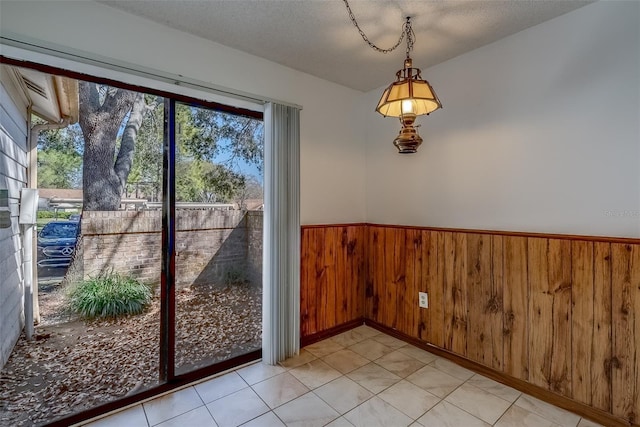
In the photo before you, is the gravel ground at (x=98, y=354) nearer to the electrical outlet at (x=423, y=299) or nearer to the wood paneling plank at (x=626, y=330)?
the electrical outlet at (x=423, y=299)

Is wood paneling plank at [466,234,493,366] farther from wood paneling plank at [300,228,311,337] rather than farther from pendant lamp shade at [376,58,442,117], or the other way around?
wood paneling plank at [300,228,311,337]

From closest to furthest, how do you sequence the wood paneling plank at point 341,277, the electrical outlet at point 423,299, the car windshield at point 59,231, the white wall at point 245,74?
the white wall at point 245,74 < the car windshield at point 59,231 < the electrical outlet at point 423,299 < the wood paneling plank at point 341,277

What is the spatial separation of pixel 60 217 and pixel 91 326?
742 millimetres

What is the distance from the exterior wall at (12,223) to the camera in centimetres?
177

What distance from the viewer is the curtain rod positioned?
63.9 inches

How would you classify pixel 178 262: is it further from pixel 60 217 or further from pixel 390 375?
pixel 390 375

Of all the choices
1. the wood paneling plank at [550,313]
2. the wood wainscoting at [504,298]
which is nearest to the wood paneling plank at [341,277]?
the wood wainscoting at [504,298]

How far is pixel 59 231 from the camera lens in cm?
185

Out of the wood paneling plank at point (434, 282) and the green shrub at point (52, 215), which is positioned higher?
the green shrub at point (52, 215)

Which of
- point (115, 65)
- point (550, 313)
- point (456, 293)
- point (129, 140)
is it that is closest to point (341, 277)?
point (456, 293)

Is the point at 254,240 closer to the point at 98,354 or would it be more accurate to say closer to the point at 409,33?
the point at 98,354

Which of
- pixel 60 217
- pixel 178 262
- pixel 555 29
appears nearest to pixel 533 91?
pixel 555 29

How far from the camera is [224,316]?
255 centimetres

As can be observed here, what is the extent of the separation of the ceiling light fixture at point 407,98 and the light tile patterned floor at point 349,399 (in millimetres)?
1718
